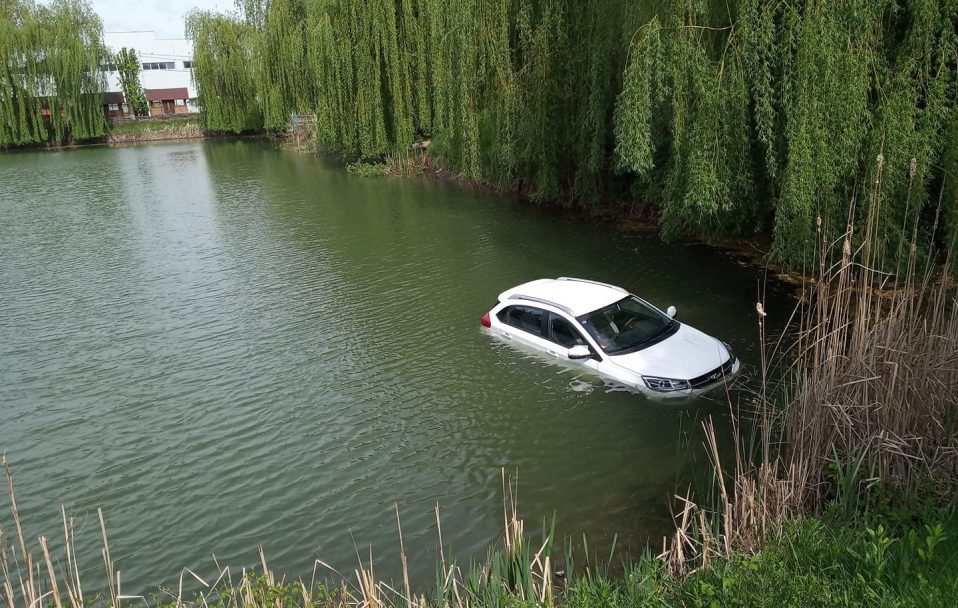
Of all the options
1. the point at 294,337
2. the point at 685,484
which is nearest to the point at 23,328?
the point at 294,337

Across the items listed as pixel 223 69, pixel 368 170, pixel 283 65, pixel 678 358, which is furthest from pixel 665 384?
pixel 223 69

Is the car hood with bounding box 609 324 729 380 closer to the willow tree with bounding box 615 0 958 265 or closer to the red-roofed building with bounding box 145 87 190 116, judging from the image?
the willow tree with bounding box 615 0 958 265

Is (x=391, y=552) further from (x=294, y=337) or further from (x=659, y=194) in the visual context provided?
(x=659, y=194)

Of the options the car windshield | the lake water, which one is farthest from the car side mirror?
the lake water

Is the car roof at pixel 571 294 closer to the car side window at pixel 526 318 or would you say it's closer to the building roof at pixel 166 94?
the car side window at pixel 526 318

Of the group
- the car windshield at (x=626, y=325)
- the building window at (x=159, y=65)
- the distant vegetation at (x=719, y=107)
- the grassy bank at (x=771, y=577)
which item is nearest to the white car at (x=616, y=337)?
the car windshield at (x=626, y=325)

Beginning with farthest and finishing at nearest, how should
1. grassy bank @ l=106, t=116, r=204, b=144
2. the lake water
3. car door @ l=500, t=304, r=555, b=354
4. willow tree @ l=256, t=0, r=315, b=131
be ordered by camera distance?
grassy bank @ l=106, t=116, r=204, b=144 → willow tree @ l=256, t=0, r=315, b=131 → car door @ l=500, t=304, r=555, b=354 → the lake water

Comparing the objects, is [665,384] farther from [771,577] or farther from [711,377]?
[771,577]

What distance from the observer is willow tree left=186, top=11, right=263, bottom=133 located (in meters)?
55.0

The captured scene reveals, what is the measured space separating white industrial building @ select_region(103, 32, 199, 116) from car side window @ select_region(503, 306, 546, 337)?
244ft

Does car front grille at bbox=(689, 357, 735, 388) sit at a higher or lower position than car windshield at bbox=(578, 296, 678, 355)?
lower

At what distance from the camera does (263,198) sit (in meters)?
30.2

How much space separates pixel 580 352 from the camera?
11219 millimetres

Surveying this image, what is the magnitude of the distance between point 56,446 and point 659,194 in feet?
45.8
